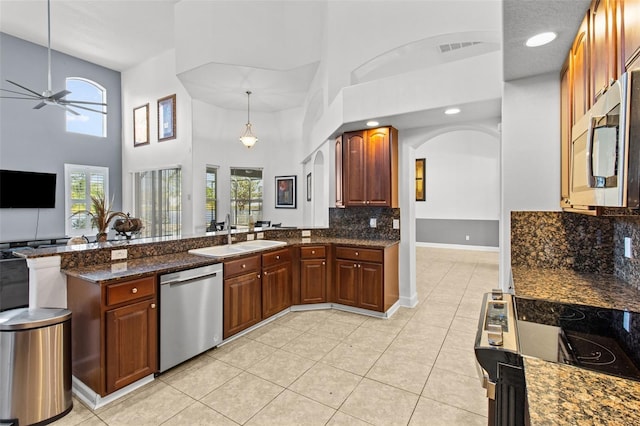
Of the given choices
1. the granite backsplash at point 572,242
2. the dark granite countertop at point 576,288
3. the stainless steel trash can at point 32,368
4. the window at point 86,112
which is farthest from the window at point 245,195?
the dark granite countertop at point 576,288

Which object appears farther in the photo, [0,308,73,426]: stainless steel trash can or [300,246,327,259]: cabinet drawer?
[300,246,327,259]: cabinet drawer

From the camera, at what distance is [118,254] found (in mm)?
2695

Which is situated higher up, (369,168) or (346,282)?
(369,168)

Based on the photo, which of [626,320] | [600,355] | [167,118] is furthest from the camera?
[167,118]

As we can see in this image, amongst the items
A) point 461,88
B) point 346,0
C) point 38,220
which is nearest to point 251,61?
point 346,0

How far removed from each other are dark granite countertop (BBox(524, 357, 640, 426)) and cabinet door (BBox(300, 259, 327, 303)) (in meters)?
3.11

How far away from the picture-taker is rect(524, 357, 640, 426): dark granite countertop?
0.68 metres

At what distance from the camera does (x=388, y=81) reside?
11.2ft

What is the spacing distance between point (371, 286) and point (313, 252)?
0.85m

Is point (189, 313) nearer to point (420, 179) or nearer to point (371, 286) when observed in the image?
point (371, 286)

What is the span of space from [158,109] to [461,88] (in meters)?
7.14

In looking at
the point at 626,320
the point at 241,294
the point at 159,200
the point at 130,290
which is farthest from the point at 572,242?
the point at 159,200

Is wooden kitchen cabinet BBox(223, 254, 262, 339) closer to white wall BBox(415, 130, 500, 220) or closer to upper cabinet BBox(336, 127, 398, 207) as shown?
upper cabinet BBox(336, 127, 398, 207)

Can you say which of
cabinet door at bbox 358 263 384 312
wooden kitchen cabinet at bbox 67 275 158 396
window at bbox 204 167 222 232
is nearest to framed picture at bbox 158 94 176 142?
window at bbox 204 167 222 232
